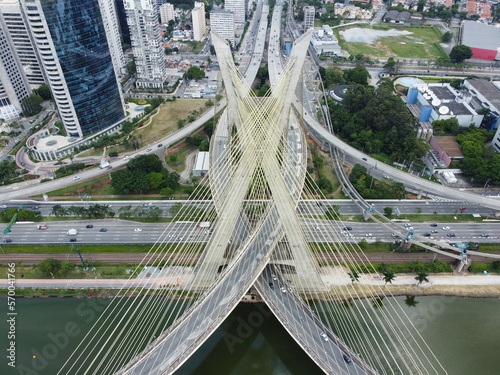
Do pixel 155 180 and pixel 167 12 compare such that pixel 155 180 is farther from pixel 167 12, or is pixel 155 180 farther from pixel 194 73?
pixel 167 12

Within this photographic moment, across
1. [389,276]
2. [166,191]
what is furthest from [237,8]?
[389,276]

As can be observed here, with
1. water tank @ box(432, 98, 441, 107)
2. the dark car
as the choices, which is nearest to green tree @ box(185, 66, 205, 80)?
water tank @ box(432, 98, 441, 107)

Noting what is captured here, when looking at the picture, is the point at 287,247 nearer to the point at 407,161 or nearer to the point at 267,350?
the point at 267,350

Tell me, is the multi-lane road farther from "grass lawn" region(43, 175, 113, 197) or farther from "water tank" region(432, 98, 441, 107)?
"water tank" region(432, 98, 441, 107)

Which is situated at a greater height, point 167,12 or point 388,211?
point 167,12

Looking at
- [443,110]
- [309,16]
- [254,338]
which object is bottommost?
[254,338]
